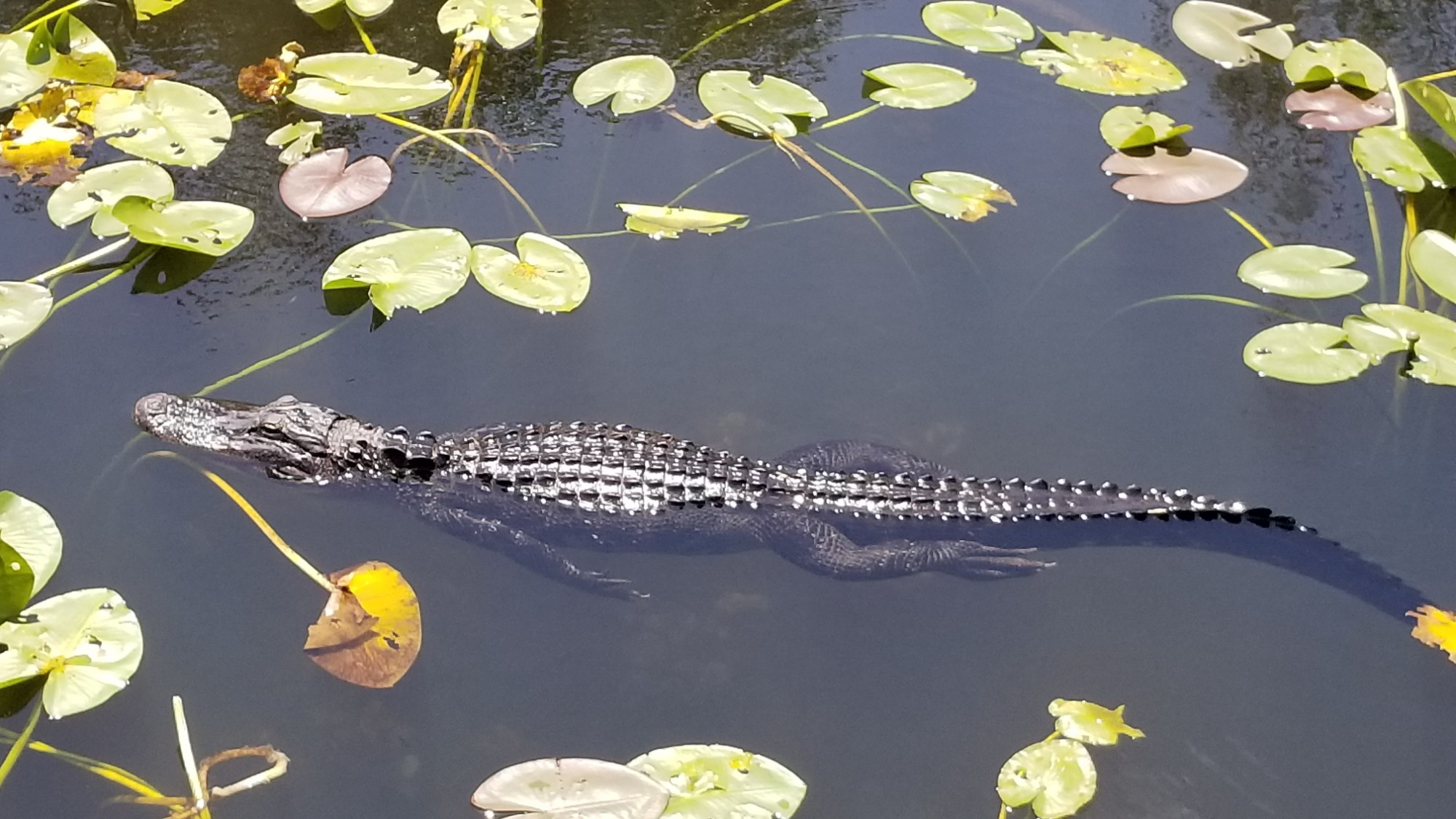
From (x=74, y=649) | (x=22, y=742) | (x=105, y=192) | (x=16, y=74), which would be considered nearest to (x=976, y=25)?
(x=105, y=192)

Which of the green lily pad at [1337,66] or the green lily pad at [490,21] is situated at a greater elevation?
the green lily pad at [1337,66]

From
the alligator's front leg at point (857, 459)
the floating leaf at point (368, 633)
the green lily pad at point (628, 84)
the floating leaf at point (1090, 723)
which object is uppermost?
the green lily pad at point (628, 84)

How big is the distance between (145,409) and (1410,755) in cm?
433

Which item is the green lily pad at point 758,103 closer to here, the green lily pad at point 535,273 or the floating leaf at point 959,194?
the floating leaf at point 959,194

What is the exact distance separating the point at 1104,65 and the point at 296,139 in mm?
3931

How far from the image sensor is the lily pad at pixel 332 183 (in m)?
4.64

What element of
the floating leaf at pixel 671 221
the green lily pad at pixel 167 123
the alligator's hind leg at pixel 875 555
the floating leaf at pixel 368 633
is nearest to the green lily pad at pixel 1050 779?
the alligator's hind leg at pixel 875 555

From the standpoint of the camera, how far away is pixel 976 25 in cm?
560

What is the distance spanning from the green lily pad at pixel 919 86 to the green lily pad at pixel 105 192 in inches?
130

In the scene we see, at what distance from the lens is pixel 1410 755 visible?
3182 mm

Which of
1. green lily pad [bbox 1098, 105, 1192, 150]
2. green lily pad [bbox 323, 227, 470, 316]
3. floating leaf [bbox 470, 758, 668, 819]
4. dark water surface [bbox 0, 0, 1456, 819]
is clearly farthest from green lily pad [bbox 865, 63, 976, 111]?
floating leaf [bbox 470, 758, 668, 819]

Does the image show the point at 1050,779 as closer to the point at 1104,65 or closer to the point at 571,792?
the point at 571,792

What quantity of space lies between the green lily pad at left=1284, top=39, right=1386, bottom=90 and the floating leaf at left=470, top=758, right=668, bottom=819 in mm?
4664

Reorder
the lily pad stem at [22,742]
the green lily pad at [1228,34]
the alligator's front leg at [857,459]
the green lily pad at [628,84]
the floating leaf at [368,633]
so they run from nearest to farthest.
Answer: the lily pad stem at [22,742], the floating leaf at [368,633], the alligator's front leg at [857,459], the green lily pad at [628,84], the green lily pad at [1228,34]
